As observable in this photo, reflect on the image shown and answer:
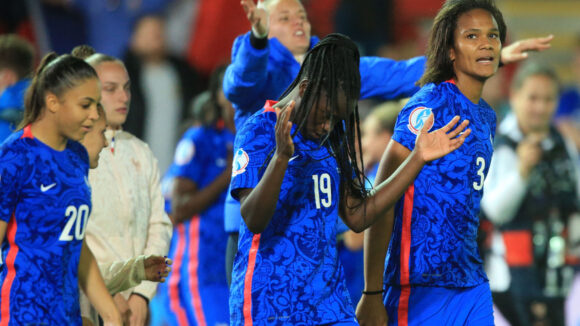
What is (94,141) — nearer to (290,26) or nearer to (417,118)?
(290,26)

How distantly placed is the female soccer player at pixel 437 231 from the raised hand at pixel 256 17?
73cm

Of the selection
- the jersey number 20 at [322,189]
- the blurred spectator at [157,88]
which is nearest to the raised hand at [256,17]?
the jersey number 20 at [322,189]

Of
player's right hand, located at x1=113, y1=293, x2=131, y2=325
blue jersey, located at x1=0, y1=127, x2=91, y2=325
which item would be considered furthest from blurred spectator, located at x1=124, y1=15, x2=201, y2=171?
blue jersey, located at x1=0, y1=127, x2=91, y2=325

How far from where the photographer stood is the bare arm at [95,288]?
14.0 ft

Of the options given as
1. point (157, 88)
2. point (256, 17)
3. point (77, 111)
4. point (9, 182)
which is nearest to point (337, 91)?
point (256, 17)

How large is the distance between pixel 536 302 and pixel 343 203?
400 cm

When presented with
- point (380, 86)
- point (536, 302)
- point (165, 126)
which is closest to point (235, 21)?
point (165, 126)

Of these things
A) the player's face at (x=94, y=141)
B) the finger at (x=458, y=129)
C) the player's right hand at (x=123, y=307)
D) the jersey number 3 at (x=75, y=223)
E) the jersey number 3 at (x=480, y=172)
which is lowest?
the player's right hand at (x=123, y=307)

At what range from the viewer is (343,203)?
3.99 metres

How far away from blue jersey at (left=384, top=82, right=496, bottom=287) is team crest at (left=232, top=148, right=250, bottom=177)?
2.38 ft

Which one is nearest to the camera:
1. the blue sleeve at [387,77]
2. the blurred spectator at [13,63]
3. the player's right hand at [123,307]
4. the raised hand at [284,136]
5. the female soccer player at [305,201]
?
the raised hand at [284,136]

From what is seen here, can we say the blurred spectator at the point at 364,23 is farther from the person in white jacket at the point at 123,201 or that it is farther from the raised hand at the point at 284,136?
the raised hand at the point at 284,136

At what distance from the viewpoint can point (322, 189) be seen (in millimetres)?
3844

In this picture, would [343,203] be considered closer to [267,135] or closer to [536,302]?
[267,135]
